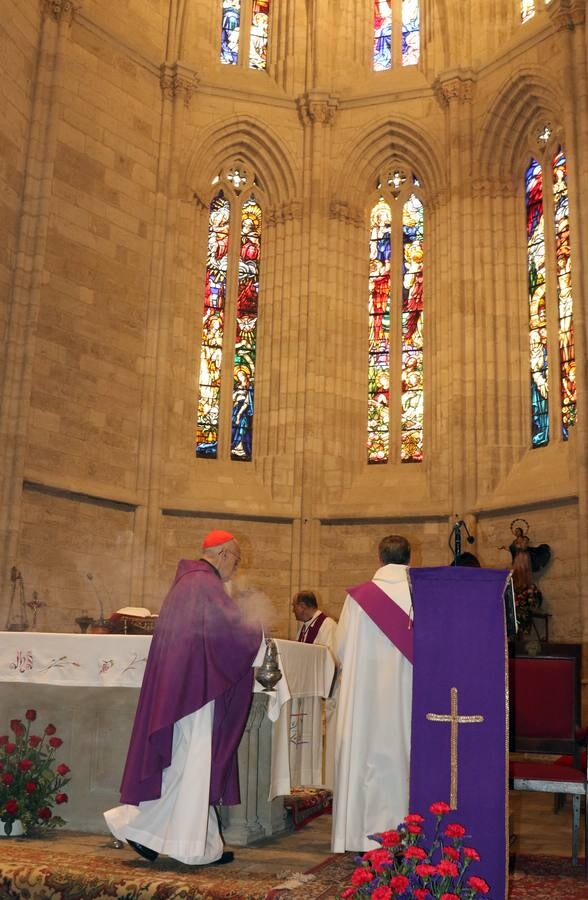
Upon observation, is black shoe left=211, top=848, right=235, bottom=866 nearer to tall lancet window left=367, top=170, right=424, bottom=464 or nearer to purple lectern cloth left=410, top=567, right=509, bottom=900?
purple lectern cloth left=410, top=567, right=509, bottom=900

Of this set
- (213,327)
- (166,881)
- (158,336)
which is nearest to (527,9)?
(213,327)

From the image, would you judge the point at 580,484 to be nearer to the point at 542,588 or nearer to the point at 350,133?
the point at 542,588

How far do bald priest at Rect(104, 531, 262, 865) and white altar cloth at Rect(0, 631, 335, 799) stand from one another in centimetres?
56

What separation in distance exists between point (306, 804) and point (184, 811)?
2.37 meters

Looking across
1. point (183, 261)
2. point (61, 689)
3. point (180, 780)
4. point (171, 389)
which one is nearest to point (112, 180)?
point (183, 261)

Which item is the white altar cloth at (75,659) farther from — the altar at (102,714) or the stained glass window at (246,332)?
the stained glass window at (246,332)

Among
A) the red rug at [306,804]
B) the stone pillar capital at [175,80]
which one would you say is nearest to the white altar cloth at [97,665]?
the red rug at [306,804]

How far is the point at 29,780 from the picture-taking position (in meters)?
6.19

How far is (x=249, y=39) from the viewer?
54.7 feet

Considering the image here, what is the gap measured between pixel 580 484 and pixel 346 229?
19.7ft

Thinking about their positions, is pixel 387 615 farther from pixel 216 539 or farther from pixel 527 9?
pixel 527 9

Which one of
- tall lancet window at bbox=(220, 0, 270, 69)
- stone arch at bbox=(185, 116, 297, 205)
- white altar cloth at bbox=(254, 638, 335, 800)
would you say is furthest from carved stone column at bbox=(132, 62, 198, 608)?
white altar cloth at bbox=(254, 638, 335, 800)

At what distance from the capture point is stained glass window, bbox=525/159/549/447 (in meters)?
14.0

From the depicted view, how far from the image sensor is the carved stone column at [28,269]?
39.9ft
